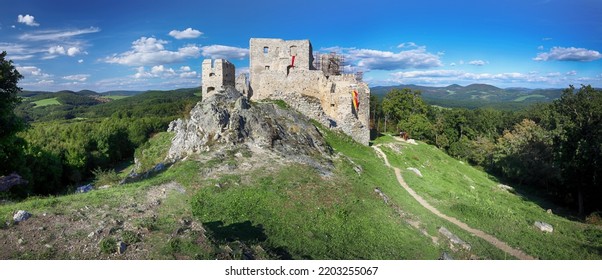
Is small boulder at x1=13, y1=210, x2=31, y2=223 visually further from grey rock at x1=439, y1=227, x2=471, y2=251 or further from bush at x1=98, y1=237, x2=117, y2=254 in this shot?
grey rock at x1=439, y1=227, x2=471, y2=251

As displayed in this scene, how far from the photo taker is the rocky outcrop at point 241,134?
68.8 feet

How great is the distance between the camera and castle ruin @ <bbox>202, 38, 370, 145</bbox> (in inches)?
1250

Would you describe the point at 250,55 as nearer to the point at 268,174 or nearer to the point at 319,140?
the point at 319,140

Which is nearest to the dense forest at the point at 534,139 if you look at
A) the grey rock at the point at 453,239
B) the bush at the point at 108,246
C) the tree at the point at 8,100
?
the grey rock at the point at 453,239

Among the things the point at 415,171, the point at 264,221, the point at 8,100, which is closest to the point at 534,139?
the point at 415,171

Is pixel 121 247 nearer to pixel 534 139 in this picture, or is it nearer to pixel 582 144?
pixel 582 144

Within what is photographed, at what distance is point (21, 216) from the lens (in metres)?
10.1

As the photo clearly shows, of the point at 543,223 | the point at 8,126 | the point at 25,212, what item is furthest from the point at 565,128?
the point at 8,126

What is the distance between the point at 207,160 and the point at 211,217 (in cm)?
622

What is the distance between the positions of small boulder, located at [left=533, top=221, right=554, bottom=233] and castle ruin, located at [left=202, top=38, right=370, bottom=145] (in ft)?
50.8

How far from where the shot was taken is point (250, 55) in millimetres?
32125

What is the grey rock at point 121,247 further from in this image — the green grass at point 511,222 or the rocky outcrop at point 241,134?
the green grass at point 511,222

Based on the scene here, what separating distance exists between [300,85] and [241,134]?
12.0 m

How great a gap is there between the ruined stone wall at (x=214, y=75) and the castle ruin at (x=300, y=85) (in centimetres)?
144
